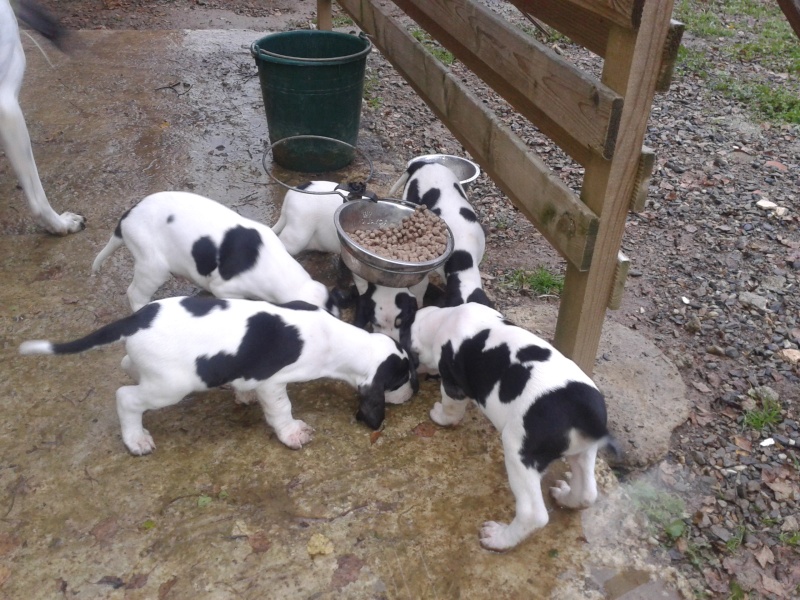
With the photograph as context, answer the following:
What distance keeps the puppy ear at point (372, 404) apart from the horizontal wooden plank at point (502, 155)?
1120mm

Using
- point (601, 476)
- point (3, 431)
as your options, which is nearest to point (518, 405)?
point (601, 476)

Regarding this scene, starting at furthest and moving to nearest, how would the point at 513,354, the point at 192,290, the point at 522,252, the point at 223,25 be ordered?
the point at 223,25 → the point at 522,252 → the point at 192,290 → the point at 513,354

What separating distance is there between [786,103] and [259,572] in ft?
26.2

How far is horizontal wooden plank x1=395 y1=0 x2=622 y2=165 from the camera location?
2.93 metres

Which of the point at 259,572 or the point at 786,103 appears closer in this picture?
the point at 259,572

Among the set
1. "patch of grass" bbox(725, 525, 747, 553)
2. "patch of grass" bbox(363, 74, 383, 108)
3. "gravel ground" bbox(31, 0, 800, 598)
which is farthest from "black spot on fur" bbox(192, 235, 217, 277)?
"patch of grass" bbox(363, 74, 383, 108)

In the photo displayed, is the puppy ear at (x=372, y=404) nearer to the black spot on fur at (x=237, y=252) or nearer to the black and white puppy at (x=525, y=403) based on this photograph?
the black and white puppy at (x=525, y=403)

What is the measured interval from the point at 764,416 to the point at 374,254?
240 centimetres

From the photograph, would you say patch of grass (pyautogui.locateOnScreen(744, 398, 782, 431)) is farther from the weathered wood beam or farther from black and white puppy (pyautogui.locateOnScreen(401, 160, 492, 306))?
black and white puppy (pyautogui.locateOnScreen(401, 160, 492, 306))

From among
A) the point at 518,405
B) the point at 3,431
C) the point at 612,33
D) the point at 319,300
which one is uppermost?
the point at 612,33

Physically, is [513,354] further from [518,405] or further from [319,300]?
[319,300]

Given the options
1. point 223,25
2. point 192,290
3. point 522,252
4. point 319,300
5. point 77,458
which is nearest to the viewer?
point 77,458

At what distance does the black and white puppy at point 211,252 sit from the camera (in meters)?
3.70

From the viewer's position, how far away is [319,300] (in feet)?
12.4
